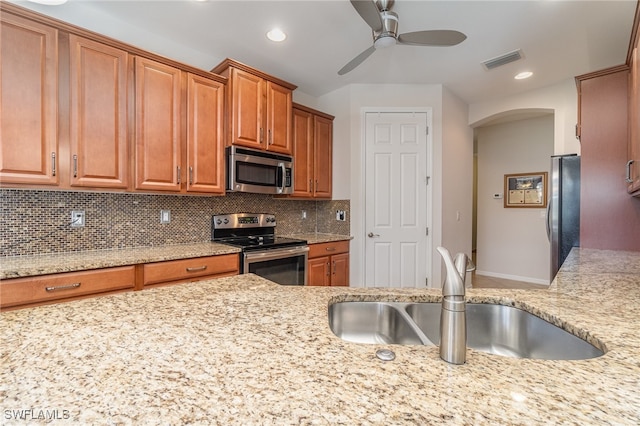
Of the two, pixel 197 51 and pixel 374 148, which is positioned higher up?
pixel 197 51

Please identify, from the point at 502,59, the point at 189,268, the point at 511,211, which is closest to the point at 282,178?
the point at 189,268

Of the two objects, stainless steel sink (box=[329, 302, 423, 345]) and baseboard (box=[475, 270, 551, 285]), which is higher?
stainless steel sink (box=[329, 302, 423, 345])

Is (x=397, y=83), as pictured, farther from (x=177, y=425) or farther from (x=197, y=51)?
(x=177, y=425)

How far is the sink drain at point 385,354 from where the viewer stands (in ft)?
2.04

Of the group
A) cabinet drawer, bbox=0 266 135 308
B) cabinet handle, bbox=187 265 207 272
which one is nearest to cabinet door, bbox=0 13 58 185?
cabinet drawer, bbox=0 266 135 308

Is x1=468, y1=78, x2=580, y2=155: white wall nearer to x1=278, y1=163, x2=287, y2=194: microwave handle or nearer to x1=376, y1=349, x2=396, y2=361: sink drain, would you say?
x1=278, y1=163, x2=287, y2=194: microwave handle

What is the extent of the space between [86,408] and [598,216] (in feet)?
10.4

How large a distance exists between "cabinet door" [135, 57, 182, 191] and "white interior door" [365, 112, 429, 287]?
81.2 inches

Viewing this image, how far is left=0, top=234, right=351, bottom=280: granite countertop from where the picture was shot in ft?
5.14

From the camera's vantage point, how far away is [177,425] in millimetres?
427

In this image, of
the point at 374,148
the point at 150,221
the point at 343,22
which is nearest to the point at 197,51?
the point at 343,22

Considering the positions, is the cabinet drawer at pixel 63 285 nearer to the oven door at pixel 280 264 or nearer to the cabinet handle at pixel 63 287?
the cabinet handle at pixel 63 287

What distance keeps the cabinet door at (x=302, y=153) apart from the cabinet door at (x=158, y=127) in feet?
4.15

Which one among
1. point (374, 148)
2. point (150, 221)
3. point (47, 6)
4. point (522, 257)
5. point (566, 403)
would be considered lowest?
point (522, 257)
